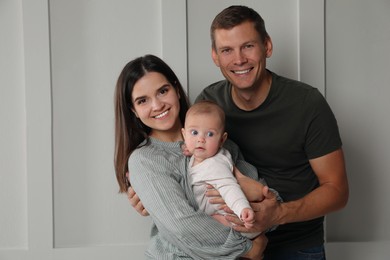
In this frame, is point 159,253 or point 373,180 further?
point 373,180

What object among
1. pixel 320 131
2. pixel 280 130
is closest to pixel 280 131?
pixel 280 130

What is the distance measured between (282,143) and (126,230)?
0.88 metres

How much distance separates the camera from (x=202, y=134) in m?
1.64

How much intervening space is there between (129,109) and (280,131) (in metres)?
0.57

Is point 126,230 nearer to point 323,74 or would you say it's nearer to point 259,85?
point 259,85

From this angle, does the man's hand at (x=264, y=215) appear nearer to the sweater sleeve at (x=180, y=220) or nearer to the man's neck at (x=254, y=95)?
the sweater sleeve at (x=180, y=220)

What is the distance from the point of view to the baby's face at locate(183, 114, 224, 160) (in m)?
1.64

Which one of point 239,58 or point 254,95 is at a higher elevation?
point 239,58

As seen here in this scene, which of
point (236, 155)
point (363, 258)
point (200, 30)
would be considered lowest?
point (363, 258)

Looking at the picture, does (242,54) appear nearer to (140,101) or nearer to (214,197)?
(140,101)

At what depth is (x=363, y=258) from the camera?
8.14ft

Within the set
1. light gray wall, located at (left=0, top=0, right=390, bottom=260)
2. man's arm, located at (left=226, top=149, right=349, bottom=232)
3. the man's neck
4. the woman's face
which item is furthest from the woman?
light gray wall, located at (left=0, top=0, right=390, bottom=260)

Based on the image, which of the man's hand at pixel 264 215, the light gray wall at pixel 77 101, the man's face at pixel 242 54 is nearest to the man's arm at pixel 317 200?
the man's hand at pixel 264 215

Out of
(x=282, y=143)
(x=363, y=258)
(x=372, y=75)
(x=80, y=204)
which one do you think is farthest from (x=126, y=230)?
(x=372, y=75)
